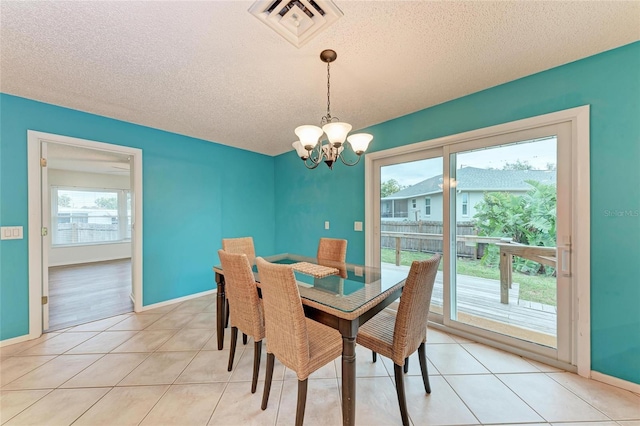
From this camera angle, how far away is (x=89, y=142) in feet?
8.97

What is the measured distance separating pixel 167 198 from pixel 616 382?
4.78 m

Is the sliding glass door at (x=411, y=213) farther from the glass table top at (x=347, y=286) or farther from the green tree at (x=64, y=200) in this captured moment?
the green tree at (x=64, y=200)

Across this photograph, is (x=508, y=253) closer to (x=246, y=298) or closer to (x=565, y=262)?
(x=565, y=262)

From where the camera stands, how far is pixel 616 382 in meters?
1.71

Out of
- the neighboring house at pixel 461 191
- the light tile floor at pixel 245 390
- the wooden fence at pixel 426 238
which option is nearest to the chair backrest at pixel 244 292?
the light tile floor at pixel 245 390

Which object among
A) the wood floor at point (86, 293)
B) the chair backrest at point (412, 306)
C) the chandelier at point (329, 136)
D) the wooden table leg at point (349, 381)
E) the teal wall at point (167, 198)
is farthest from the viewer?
the wood floor at point (86, 293)

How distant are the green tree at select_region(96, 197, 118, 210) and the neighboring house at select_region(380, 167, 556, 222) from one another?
7202mm

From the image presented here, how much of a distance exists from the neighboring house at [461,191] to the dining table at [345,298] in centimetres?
112

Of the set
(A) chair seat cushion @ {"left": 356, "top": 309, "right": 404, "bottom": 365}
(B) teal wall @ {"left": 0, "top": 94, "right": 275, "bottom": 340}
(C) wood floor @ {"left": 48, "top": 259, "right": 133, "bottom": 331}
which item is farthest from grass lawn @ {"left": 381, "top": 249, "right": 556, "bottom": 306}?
(C) wood floor @ {"left": 48, "top": 259, "right": 133, "bottom": 331}

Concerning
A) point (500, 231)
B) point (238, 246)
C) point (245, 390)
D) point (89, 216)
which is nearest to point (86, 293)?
point (238, 246)

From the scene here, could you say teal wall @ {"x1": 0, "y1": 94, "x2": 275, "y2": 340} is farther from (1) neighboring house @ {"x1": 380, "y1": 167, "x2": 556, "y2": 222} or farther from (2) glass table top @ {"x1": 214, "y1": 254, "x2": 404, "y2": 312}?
(1) neighboring house @ {"x1": 380, "y1": 167, "x2": 556, "y2": 222}

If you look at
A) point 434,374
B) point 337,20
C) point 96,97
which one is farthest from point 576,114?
point 96,97

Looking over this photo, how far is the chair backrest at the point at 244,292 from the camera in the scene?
1.66m

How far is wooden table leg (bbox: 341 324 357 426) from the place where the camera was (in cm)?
125
